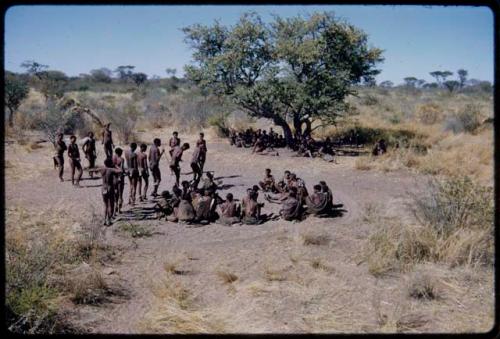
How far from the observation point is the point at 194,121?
86.3ft

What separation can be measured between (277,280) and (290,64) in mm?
13049

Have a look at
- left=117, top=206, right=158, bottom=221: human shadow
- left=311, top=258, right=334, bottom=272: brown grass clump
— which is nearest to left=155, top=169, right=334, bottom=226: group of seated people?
left=117, top=206, right=158, bottom=221: human shadow

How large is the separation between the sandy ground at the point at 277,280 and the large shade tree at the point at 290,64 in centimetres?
751

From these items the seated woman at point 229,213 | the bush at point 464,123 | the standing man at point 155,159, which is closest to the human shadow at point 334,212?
the seated woman at point 229,213

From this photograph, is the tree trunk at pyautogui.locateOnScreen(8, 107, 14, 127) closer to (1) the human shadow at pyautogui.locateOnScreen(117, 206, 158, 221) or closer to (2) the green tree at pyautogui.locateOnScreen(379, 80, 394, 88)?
(1) the human shadow at pyautogui.locateOnScreen(117, 206, 158, 221)

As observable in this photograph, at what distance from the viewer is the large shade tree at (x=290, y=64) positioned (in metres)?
18.6

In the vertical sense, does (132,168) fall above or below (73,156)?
below

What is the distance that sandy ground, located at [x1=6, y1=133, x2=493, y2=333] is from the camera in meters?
6.34

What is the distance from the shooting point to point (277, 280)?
7.53m

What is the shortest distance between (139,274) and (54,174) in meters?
8.29

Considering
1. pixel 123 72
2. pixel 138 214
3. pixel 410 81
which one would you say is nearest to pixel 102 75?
pixel 123 72

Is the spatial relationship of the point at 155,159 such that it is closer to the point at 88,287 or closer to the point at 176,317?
the point at 88,287

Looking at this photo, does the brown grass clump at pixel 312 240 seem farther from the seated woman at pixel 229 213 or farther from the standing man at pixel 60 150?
the standing man at pixel 60 150

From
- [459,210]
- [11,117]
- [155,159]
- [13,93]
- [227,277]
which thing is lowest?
[227,277]
